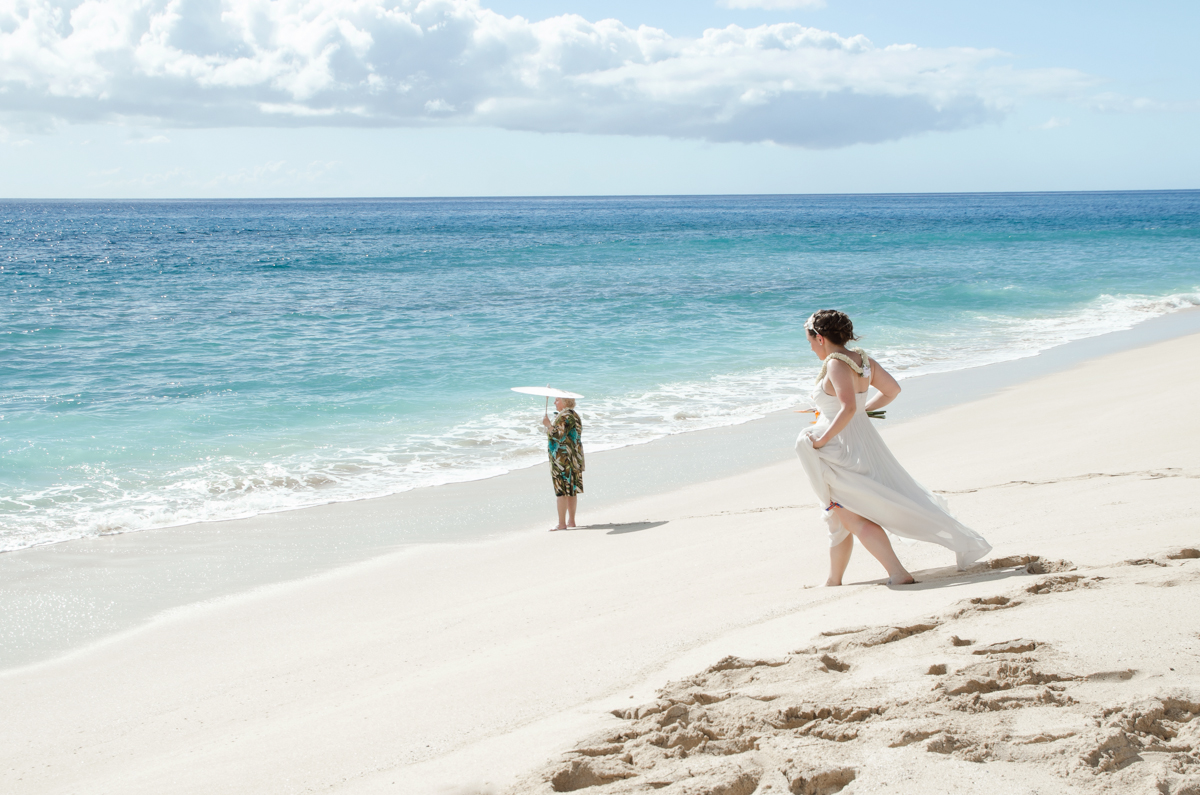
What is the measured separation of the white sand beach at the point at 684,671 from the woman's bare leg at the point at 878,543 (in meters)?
0.10

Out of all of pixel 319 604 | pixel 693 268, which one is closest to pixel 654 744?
pixel 319 604

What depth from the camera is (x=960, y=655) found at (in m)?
3.38

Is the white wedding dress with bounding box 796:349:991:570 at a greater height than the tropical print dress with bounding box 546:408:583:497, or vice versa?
the white wedding dress with bounding box 796:349:991:570

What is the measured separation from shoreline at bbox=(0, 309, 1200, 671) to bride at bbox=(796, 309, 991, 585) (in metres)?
3.50

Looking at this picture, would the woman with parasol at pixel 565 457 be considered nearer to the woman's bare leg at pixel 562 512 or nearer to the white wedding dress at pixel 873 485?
the woman's bare leg at pixel 562 512

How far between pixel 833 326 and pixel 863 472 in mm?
777

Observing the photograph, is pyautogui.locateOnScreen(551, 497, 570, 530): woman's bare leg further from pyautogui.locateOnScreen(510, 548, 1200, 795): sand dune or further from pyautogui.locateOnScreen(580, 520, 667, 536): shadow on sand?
pyautogui.locateOnScreen(510, 548, 1200, 795): sand dune

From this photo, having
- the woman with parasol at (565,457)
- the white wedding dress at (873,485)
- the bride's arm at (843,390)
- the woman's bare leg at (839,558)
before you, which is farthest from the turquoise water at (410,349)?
the bride's arm at (843,390)

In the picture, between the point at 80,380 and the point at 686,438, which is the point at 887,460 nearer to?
the point at 686,438

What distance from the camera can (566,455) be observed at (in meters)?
7.67

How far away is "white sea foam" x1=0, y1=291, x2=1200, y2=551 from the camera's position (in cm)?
821

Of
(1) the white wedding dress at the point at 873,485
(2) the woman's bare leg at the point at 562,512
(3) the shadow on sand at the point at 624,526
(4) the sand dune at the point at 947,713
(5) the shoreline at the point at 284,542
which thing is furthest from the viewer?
(2) the woman's bare leg at the point at 562,512

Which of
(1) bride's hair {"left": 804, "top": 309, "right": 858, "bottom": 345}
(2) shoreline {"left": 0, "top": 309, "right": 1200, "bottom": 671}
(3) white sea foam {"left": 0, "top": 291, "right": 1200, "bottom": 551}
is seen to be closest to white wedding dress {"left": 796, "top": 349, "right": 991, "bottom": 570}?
(1) bride's hair {"left": 804, "top": 309, "right": 858, "bottom": 345}

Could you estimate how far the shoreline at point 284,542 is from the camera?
5914 mm
